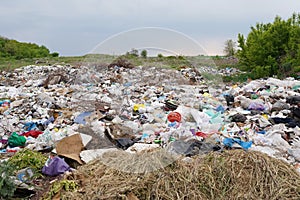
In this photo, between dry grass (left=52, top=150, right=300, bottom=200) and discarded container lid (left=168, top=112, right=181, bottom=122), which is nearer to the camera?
dry grass (left=52, top=150, right=300, bottom=200)

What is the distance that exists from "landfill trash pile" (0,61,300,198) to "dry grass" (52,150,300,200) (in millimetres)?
166

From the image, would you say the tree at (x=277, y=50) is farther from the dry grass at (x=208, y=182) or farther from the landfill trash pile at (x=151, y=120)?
the dry grass at (x=208, y=182)

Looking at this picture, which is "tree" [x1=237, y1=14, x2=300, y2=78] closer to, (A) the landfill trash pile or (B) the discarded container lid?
(A) the landfill trash pile

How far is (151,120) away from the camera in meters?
4.84

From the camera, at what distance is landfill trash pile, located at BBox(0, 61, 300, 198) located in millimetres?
3490

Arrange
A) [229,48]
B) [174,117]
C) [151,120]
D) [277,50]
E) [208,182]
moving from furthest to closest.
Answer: [229,48]
[277,50]
[151,120]
[174,117]
[208,182]

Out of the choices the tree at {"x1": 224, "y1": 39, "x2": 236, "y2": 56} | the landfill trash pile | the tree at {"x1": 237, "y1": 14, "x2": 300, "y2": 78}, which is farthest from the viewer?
the tree at {"x1": 224, "y1": 39, "x2": 236, "y2": 56}

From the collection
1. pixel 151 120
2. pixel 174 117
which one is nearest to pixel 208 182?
pixel 174 117

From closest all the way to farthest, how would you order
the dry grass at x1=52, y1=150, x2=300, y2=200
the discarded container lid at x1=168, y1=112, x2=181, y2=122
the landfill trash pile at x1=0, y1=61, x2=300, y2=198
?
the dry grass at x1=52, y1=150, x2=300, y2=200, the landfill trash pile at x1=0, y1=61, x2=300, y2=198, the discarded container lid at x1=168, y1=112, x2=181, y2=122

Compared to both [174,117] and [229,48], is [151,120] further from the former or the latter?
[229,48]

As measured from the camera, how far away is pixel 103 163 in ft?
9.65

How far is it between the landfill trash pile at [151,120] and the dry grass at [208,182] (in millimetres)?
166

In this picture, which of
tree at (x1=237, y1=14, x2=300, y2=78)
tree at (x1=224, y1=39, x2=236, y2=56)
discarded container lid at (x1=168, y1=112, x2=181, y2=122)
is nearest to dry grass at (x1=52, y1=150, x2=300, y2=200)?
discarded container lid at (x1=168, y1=112, x2=181, y2=122)

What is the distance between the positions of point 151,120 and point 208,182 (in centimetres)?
241
